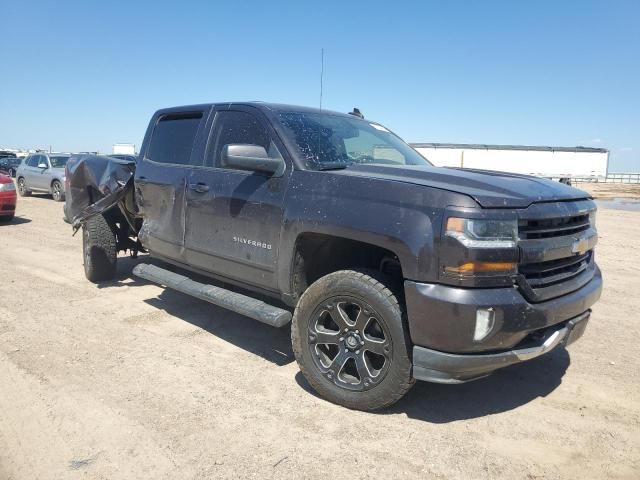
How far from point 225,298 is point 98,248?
295 cm

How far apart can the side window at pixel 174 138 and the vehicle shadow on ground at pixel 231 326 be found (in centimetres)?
127

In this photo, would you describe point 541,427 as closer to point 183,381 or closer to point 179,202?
point 183,381

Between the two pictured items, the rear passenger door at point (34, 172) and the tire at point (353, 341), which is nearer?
the tire at point (353, 341)

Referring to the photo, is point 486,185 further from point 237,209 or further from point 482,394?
point 237,209

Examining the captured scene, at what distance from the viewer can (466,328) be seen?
268 centimetres

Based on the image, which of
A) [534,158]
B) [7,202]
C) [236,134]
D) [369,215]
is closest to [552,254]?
[369,215]

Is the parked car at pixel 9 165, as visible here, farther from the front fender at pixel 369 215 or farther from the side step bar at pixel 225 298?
the front fender at pixel 369 215

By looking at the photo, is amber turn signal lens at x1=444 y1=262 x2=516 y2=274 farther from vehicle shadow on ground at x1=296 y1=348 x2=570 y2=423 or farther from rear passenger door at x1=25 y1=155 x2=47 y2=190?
rear passenger door at x1=25 y1=155 x2=47 y2=190

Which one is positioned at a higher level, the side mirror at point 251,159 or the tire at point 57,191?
the side mirror at point 251,159

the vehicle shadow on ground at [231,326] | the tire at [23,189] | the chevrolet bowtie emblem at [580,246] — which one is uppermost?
the chevrolet bowtie emblem at [580,246]

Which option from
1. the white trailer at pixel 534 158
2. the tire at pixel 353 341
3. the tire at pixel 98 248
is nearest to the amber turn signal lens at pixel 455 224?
the tire at pixel 353 341

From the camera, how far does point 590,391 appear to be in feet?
11.7

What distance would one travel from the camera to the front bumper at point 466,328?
2.69m

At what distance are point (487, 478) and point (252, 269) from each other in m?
2.17
